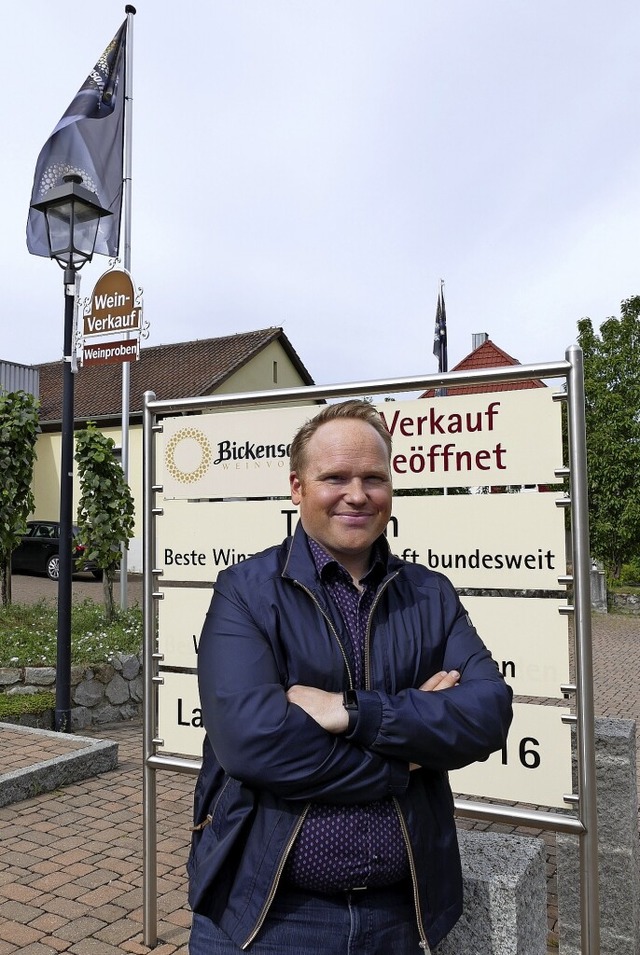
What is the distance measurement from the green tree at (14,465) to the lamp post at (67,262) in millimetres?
2982

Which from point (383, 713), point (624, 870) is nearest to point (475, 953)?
point (383, 713)

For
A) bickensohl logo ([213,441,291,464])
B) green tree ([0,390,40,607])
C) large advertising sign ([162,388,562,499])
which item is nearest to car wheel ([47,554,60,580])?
green tree ([0,390,40,607])

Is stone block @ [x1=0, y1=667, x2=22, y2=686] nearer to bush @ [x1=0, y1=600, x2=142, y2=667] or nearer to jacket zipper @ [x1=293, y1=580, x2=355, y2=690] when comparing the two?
bush @ [x1=0, y1=600, x2=142, y2=667]

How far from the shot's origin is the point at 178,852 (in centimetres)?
441

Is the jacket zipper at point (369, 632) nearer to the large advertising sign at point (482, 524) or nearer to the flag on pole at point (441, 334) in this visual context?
the large advertising sign at point (482, 524)

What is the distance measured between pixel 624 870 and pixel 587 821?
0.80m

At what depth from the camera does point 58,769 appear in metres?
5.39

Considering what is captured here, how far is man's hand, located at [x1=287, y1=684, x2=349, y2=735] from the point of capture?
68.9 inches

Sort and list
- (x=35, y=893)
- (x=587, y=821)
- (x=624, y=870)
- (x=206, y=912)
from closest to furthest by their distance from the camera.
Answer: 1. (x=206, y=912)
2. (x=587, y=821)
3. (x=624, y=870)
4. (x=35, y=893)

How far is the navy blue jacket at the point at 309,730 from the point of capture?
5.69ft

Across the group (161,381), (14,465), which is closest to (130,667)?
(14,465)

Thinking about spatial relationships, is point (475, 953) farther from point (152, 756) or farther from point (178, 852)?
point (178, 852)

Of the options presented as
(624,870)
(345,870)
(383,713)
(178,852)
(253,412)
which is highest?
(253,412)

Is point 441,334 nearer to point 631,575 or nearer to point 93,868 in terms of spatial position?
point 631,575
